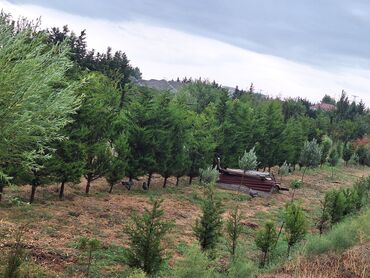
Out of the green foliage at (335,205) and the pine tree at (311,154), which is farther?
the pine tree at (311,154)

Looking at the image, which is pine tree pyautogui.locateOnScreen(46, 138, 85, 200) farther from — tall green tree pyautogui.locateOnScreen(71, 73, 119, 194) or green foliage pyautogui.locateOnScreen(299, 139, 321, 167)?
green foliage pyautogui.locateOnScreen(299, 139, 321, 167)

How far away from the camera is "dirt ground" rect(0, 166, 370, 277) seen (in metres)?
16.6

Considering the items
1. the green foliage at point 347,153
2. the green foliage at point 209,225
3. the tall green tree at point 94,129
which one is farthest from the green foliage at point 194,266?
the green foliage at point 347,153

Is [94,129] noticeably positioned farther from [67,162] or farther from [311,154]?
[311,154]

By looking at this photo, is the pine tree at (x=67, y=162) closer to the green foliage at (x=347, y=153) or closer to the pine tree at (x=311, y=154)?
the pine tree at (x=311, y=154)

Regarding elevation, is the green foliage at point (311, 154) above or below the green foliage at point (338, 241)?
above

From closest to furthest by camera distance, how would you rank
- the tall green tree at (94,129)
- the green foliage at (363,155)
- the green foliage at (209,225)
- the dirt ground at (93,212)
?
the green foliage at (209,225)
the dirt ground at (93,212)
the tall green tree at (94,129)
the green foliage at (363,155)

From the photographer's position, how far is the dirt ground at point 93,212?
1662 centimetres

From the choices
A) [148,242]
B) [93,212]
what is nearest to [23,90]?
[148,242]

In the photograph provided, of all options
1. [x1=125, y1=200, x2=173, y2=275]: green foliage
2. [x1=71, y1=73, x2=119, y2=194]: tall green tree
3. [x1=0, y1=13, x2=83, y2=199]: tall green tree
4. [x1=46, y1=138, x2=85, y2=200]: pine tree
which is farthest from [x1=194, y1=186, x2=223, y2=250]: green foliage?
[x1=71, y1=73, x2=119, y2=194]: tall green tree

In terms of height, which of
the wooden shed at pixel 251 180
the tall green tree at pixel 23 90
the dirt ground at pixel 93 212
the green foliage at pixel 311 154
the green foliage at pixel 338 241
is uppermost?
the tall green tree at pixel 23 90

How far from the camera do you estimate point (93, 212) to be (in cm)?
2298

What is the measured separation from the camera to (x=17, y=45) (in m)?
9.90

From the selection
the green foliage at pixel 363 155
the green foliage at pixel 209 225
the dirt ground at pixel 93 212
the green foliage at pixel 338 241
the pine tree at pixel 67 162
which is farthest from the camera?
the green foliage at pixel 363 155
